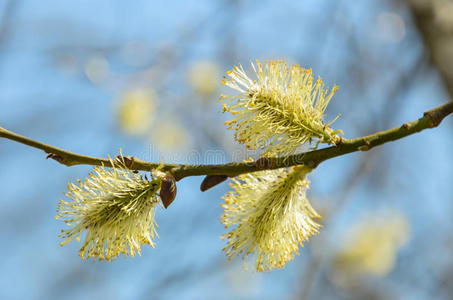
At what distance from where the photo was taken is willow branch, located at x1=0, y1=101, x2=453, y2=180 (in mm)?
1159

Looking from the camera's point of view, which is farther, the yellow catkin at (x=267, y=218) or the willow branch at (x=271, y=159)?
the yellow catkin at (x=267, y=218)

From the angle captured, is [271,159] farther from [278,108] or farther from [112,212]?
[112,212]

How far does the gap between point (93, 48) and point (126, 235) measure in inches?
132

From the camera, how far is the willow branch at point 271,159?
A: 1159 mm

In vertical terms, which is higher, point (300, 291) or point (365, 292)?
point (300, 291)

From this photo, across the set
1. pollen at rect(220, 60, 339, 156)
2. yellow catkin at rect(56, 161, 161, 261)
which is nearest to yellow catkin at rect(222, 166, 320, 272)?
pollen at rect(220, 60, 339, 156)

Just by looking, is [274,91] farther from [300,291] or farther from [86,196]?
[300,291]

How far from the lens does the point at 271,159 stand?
1237 millimetres

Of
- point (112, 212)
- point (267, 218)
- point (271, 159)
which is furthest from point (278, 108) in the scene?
point (112, 212)

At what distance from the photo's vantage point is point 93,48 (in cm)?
432

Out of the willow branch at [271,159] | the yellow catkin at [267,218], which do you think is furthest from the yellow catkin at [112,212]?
the yellow catkin at [267,218]

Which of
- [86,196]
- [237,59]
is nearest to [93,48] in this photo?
[237,59]

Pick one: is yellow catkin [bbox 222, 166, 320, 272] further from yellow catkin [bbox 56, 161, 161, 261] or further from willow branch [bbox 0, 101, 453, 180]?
yellow catkin [bbox 56, 161, 161, 261]

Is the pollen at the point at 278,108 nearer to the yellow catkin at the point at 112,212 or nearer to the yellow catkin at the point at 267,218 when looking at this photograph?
the yellow catkin at the point at 267,218
